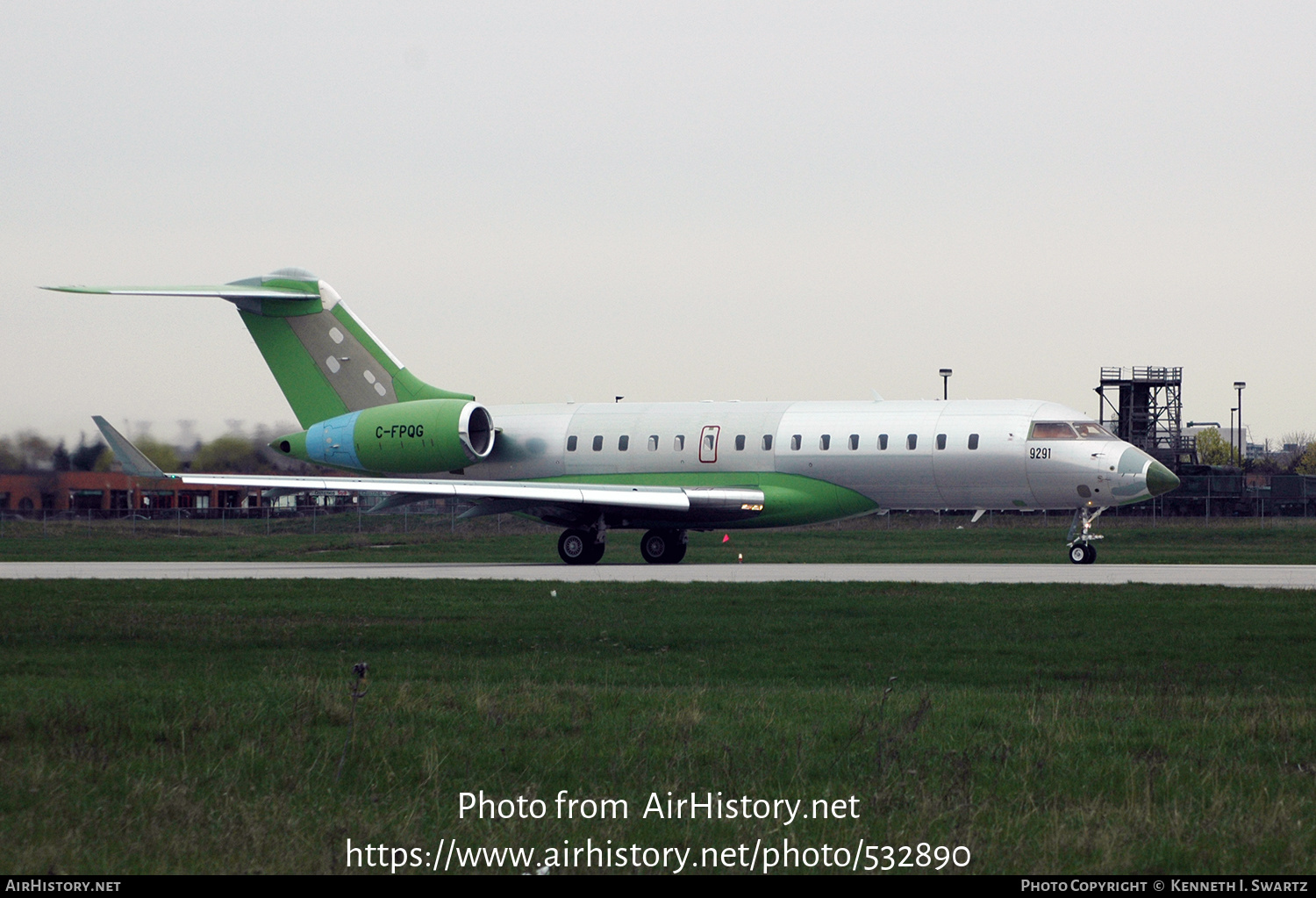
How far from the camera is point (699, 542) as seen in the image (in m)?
48.5

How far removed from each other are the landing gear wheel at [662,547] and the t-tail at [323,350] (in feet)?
20.7

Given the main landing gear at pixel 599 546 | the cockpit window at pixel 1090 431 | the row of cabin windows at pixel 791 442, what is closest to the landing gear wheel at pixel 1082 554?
the cockpit window at pixel 1090 431

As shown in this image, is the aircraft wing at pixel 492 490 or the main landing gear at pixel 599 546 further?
the main landing gear at pixel 599 546

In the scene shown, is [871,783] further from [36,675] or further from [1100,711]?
[36,675]

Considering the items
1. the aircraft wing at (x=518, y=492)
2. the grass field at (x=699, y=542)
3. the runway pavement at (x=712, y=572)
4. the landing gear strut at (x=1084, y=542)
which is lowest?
the grass field at (x=699, y=542)

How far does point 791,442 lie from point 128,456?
1521 centimetres

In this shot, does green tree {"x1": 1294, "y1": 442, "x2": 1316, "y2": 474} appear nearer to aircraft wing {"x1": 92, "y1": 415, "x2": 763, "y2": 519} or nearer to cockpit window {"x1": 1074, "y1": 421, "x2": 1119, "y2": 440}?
cockpit window {"x1": 1074, "y1": 421, "x2": 1119, "y2": 440}

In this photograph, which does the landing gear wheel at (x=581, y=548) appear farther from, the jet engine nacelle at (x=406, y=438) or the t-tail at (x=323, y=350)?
the t-tail at (x=323, y=350)

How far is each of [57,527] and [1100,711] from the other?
5077cm

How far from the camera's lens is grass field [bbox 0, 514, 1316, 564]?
130ft

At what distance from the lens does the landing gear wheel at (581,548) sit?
119 feet

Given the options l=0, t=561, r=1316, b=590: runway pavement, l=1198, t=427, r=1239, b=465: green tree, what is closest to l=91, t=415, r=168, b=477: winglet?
l=0, t=561, r=1316, b=590: runway pavement

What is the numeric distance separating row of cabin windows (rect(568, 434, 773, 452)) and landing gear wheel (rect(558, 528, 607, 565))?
97.8 inches

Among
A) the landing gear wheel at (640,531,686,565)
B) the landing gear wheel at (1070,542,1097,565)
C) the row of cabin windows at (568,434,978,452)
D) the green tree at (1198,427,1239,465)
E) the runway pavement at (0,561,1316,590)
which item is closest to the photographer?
the runway pavement at (0,561,1316,590)
